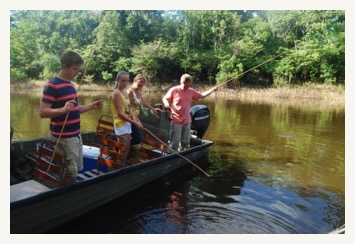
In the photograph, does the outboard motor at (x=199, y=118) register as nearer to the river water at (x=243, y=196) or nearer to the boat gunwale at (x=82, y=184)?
the river water at (x=243, y=196)

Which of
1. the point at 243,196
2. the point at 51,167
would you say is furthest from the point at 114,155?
the point at 243,196

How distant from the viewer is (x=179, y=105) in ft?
21.2

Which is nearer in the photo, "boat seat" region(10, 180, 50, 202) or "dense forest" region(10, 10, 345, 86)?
"boat seat" region(10, 180, 50, 202)

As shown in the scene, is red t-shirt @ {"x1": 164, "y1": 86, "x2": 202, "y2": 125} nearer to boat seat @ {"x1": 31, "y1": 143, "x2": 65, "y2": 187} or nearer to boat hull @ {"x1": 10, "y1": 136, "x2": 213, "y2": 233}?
boat hull @ {"x1": 10, "y1": 136, "x2": 213, "y2": 233}

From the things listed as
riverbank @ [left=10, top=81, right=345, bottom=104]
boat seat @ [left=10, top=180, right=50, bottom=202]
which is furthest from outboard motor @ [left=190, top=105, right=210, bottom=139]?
riverbank @ [left=10, top=81, right=345, bottom=104]

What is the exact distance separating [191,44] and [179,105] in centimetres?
Result: 3429

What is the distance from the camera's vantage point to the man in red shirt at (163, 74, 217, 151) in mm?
6402

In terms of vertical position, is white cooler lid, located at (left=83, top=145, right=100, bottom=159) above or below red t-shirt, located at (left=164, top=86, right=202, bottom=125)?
below

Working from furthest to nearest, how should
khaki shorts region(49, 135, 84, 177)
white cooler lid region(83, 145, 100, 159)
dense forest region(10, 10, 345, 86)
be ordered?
dense forest region(10, 10, 345, 86), white cooler lid region(83, 145, 100, 159), khaki shorts region(49, 135, 84, 177)

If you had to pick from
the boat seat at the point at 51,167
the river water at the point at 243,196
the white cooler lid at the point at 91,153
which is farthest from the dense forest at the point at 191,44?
the boat seat at the point at 51,167

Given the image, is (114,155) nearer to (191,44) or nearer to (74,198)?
(74,198)
